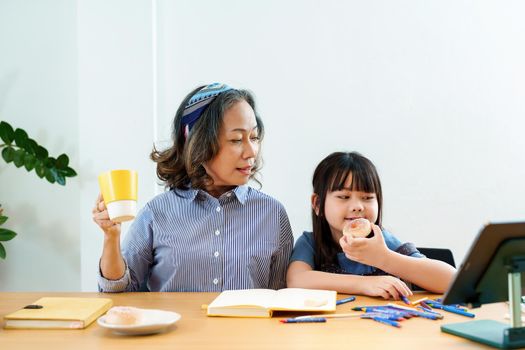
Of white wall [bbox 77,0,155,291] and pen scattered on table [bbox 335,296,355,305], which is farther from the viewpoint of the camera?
white wall [bbox 77,0,155,291]

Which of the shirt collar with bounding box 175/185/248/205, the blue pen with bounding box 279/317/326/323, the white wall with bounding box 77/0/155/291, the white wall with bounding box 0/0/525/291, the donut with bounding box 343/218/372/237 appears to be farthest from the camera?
the white wall with bounding box 0/0/525/291

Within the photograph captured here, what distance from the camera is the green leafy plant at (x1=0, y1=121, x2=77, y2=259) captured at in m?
3.23

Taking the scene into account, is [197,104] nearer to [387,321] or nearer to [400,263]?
[400,263]

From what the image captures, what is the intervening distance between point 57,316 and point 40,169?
1.94 meters

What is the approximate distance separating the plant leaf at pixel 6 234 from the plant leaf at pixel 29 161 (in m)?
0.33

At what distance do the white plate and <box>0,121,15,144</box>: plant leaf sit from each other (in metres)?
2.15

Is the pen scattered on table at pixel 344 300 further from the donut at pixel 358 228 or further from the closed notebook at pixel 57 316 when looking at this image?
the closed notebook at pixel 57 316

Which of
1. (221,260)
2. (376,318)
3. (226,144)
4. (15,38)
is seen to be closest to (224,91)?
(226,144)

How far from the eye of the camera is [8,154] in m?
3.24

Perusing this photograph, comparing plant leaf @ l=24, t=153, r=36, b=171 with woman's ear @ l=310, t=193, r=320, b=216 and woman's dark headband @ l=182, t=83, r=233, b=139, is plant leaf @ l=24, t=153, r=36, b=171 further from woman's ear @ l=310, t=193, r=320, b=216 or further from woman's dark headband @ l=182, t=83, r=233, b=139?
woman's ear @ l=310, t=193, r=320, b=216

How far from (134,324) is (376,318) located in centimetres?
55

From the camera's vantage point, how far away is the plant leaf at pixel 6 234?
10.5 feet

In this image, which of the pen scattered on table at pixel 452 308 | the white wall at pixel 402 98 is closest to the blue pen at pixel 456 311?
the pen scattered on table at pixel 452 308

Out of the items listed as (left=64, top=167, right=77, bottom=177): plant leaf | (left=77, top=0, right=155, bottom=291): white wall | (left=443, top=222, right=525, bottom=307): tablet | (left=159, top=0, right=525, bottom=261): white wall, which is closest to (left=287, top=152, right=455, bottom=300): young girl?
(left=443, top=222, right=525, bottom=307): tablet
